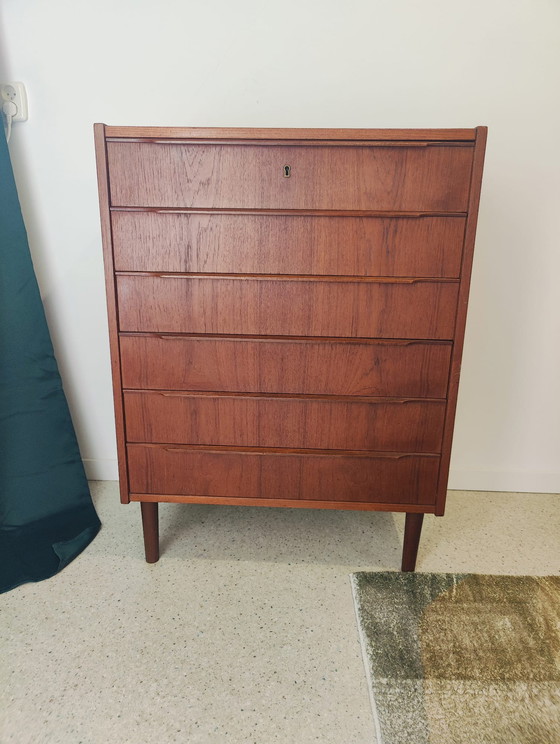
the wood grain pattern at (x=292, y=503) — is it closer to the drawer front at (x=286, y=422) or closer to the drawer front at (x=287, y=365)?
the drawer front at (x=286, y=422)

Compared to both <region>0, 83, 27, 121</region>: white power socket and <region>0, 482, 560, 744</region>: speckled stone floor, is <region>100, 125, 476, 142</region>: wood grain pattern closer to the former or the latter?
<region>0, 83, 27, 121</region>: white power socket

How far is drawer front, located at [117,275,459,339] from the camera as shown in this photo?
123cm

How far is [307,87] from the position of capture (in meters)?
1.62

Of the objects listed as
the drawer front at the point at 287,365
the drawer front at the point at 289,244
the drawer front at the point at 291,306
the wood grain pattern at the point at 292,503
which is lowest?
the wood grain pattern at the point at 292,503

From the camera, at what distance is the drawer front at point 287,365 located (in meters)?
1.27

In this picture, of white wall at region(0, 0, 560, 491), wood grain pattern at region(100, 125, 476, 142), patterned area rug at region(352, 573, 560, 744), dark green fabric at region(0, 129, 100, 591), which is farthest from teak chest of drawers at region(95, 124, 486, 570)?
white wall at region(0, 0, 560, 491)

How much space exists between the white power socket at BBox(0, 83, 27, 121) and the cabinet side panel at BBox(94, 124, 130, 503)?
0.70 meters

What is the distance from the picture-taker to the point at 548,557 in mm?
1574

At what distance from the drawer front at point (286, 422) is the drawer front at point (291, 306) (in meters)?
0.19

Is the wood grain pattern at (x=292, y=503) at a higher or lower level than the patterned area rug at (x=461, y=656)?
higher

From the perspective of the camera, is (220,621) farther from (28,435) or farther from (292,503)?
(28,435)

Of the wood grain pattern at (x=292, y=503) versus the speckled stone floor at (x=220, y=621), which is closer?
the speckled stone floor at (x=220, y=621)

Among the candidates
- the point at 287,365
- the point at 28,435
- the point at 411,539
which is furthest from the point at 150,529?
the point at 411,539

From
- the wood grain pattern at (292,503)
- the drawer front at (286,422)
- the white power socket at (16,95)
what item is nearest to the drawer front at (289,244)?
the drawer front at (286,422)
